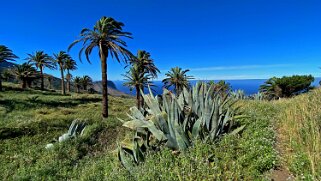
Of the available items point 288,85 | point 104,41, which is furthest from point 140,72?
point 288,85

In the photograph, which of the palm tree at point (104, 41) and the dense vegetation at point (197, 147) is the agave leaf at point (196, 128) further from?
the palm tree at point (104, 41)

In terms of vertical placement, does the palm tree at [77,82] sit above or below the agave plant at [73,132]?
above

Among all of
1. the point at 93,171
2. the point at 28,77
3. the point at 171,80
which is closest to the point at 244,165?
the point at 93,171

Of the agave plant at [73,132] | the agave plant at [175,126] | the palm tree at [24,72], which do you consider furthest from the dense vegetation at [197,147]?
the palm tree at [24,72]

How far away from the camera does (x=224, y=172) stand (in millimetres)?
3557

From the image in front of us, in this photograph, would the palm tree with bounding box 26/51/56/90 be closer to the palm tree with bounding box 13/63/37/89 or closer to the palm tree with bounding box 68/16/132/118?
the palm tree with bounding box 13/63/37/89

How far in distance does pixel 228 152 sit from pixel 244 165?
0.37m

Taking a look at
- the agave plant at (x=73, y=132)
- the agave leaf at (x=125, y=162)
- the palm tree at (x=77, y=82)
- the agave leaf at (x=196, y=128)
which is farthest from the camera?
the palm tree at (x=77, y=82)

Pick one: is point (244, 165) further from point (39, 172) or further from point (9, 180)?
point (9, 180)

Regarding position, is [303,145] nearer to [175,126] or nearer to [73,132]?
[175,126]

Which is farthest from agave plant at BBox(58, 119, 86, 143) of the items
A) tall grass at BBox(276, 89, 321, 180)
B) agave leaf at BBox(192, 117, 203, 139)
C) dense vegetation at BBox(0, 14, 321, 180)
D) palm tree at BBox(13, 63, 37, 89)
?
palm tree at BBox(13, 63, 37, 89)

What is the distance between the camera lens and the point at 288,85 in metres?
42.2

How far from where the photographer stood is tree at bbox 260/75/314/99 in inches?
1641

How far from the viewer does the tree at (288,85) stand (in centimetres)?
4169
